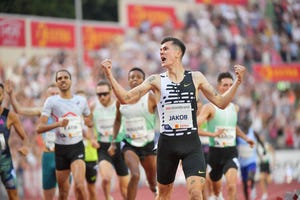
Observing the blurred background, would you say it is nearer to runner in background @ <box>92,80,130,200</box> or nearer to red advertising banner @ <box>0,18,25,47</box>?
red advertising banner @ <box>0,18,25,47</box>

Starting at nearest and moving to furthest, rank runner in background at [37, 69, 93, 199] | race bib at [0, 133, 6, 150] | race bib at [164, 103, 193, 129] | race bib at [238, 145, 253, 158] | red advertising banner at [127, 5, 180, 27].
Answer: race bib at [164, 103, 193, 129] → race bib at [0, 133, 6, 150] → runner in background at [37, 69, 93, 199] → race bib at [238, 145, 253, 158] → red advertising banner at [127, 5, 180, 27]

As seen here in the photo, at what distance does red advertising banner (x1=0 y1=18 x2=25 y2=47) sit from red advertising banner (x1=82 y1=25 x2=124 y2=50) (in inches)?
123

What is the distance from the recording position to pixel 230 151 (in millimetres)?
16938

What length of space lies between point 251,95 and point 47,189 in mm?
18417

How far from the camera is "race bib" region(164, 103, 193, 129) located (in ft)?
40.7

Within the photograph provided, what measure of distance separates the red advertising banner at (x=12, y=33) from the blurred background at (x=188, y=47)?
0.12 feet

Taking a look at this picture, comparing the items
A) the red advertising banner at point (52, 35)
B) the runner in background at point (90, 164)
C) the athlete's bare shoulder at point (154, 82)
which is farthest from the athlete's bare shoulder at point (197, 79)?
the red advertising banner at point (52, 35)

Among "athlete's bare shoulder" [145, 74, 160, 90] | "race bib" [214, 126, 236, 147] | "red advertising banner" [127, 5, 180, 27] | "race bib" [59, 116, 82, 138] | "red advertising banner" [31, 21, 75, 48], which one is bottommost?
"race bib" [214, 126, 236, 147]

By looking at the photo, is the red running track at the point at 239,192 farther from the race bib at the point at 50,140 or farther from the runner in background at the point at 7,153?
the runner in background at the point at 7,153

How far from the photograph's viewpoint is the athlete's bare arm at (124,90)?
11.4 m

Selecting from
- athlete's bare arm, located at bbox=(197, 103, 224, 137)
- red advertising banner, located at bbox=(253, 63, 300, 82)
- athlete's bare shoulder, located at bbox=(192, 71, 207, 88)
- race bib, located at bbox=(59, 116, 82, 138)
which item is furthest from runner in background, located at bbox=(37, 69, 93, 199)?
red advertising banner, located at bbox=(253, 63, 300, 82)

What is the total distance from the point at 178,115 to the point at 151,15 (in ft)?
86.7

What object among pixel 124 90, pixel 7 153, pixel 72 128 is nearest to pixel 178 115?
pixel 124 90

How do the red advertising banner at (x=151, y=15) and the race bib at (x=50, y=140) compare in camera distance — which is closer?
the race bib at (x=50, y=140)
